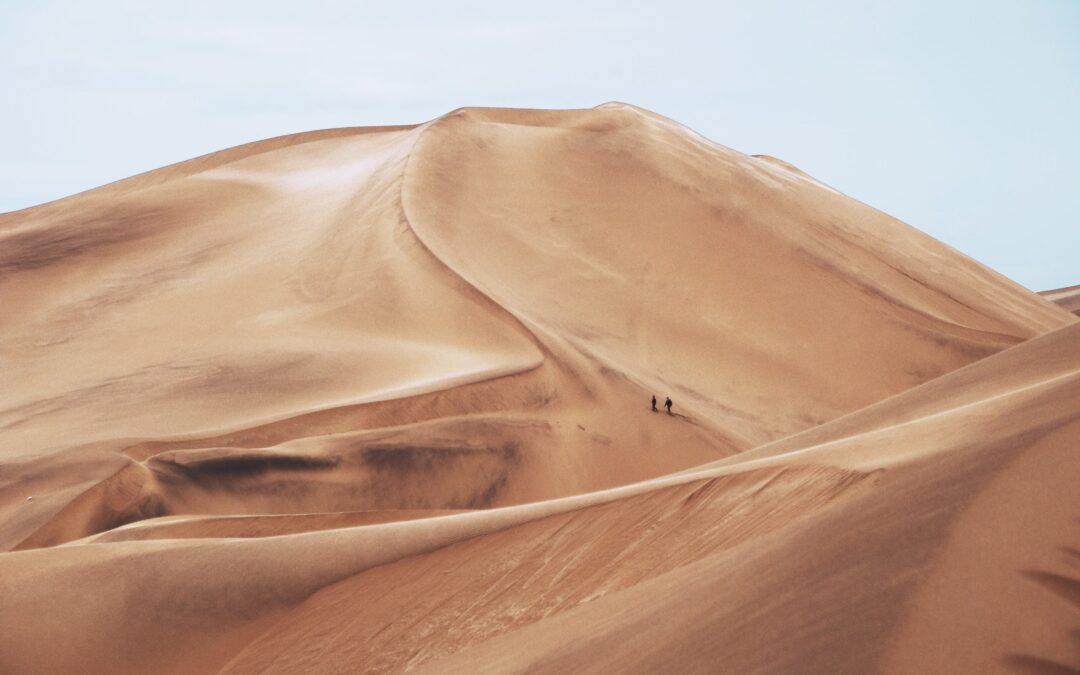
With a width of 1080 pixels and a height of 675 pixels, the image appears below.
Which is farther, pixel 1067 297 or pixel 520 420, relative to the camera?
pixel 1067 297

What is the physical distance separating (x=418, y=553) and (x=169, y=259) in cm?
1508

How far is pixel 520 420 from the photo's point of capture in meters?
14.1

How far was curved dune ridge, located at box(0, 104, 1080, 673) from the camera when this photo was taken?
420 centimetres

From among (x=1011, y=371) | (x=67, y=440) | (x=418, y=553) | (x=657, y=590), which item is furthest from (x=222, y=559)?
(x=67, y=440)

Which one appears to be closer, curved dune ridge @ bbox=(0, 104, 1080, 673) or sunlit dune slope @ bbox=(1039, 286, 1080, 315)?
curved dune ridge @ bbox=(0, 104, 1080, 673)

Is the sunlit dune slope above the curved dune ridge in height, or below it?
below

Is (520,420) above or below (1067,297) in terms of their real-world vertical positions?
above

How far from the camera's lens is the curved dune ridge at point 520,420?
420cm

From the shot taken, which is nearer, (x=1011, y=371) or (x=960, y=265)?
(x=1011, y=371)

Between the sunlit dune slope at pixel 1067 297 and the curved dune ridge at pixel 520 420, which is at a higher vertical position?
Answer: the curved dune ridge at pixel 520 420

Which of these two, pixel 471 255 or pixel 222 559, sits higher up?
pixel 471 255

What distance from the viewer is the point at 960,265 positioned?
24.0 meters

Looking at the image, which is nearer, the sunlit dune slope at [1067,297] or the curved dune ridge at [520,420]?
the curved dune ridge at [520,420]

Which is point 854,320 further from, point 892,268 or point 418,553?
point 418,553
